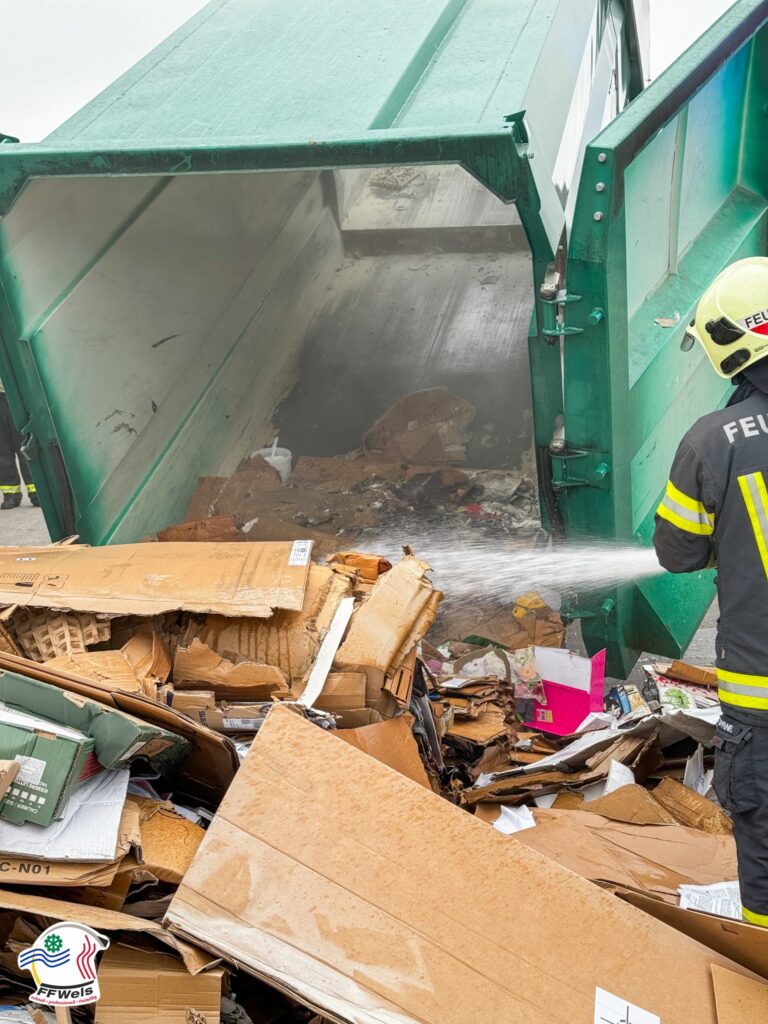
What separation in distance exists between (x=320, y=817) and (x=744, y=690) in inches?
31.8

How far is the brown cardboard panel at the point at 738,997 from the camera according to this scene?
178 centimetres

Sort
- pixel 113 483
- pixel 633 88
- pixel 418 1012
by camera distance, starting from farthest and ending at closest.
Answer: pixel 633 88, pixel 113 483, pixel 418 1012

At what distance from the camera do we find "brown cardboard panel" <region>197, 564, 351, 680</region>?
2.77 m

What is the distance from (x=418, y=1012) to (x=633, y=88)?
4687 mm

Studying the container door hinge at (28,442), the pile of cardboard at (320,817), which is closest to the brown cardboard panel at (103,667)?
the pile of cardboard at (320,817)

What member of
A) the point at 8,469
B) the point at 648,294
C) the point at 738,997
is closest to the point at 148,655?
the point at 738,997

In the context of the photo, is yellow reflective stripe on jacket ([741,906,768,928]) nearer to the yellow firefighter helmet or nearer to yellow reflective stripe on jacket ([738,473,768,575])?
yellow reflective stripe on jacket ([738,473,768,575])

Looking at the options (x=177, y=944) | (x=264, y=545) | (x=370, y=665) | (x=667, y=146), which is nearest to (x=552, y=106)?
(x=667, y=146)

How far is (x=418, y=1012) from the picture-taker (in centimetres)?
176

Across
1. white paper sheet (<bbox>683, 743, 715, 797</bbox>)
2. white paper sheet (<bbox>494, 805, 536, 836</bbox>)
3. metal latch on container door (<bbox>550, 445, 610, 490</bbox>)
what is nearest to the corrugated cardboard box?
white paper sheet (<bbox>494, 805, 536, 836</bbox>)

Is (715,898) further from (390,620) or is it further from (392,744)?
(390,620)

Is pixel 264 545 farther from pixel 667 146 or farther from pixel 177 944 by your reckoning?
pixel 667 146

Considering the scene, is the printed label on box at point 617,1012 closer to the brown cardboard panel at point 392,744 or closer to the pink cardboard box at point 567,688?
the brown cardboard panel at point 392,744

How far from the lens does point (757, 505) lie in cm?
199
